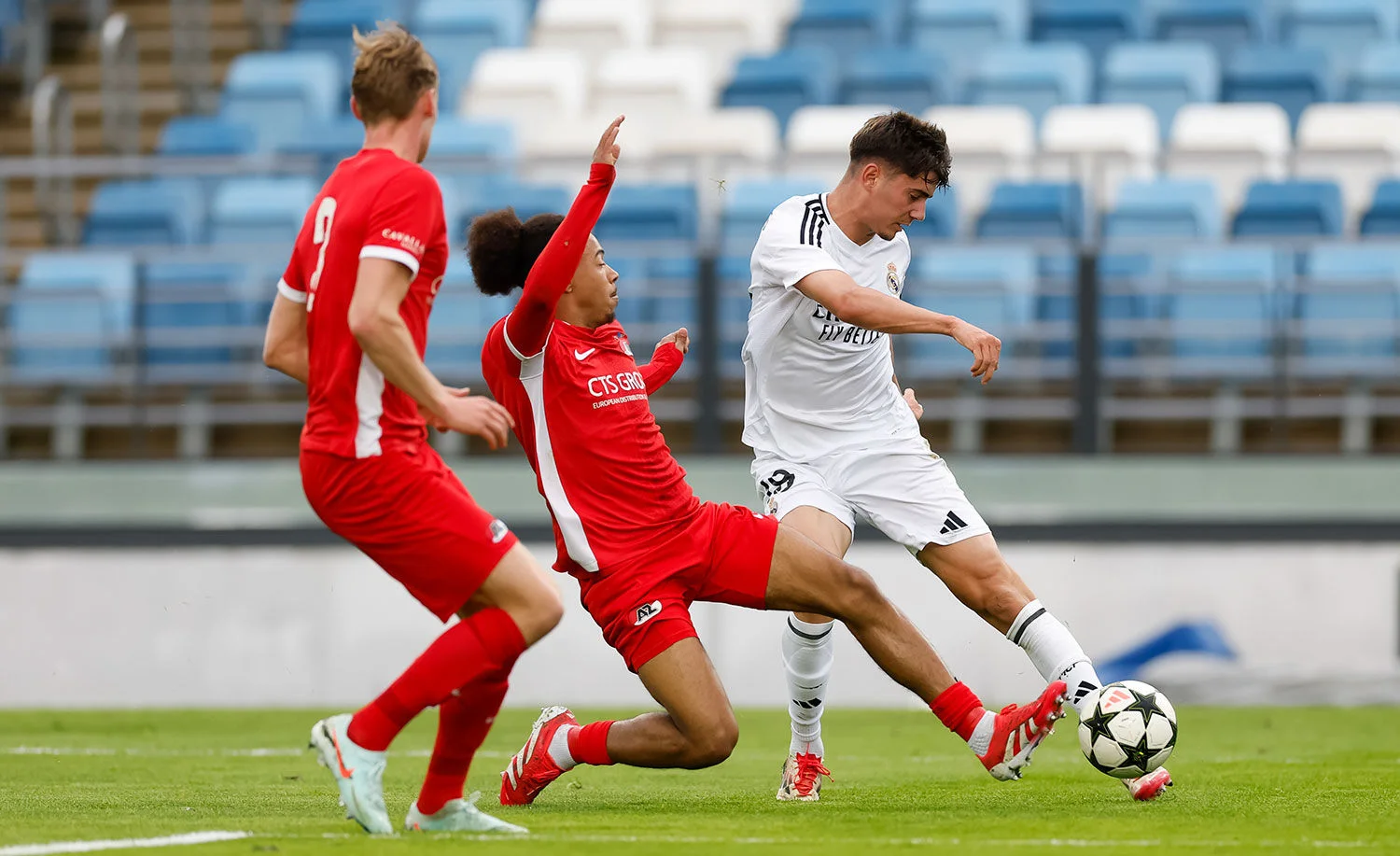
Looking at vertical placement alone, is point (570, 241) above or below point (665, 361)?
above

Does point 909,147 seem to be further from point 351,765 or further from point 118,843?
point 118,843

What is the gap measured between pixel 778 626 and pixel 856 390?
14.1ft

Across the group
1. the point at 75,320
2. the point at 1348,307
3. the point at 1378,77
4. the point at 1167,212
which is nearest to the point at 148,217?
the point at 75,320

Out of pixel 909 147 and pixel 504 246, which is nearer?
pixel 504 246

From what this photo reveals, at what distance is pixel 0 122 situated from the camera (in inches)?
599

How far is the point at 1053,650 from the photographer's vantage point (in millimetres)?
5727

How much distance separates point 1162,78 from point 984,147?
2.02m

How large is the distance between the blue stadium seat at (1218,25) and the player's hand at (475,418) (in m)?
11.2

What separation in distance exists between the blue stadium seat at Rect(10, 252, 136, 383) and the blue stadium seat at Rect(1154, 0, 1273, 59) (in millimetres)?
7900

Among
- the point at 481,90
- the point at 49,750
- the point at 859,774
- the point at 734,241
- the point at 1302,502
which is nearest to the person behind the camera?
the point at 859,774

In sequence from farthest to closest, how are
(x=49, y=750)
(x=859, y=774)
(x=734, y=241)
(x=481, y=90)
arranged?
(x=481, y=90), (x=734, y=241), (x=49, y=750), (x=859, y=774)

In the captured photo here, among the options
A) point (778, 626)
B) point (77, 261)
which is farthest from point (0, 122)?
point (778, 626)

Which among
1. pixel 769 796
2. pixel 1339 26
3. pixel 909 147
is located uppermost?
pixel 1339 26

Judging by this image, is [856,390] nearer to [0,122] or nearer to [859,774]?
[859,774]
